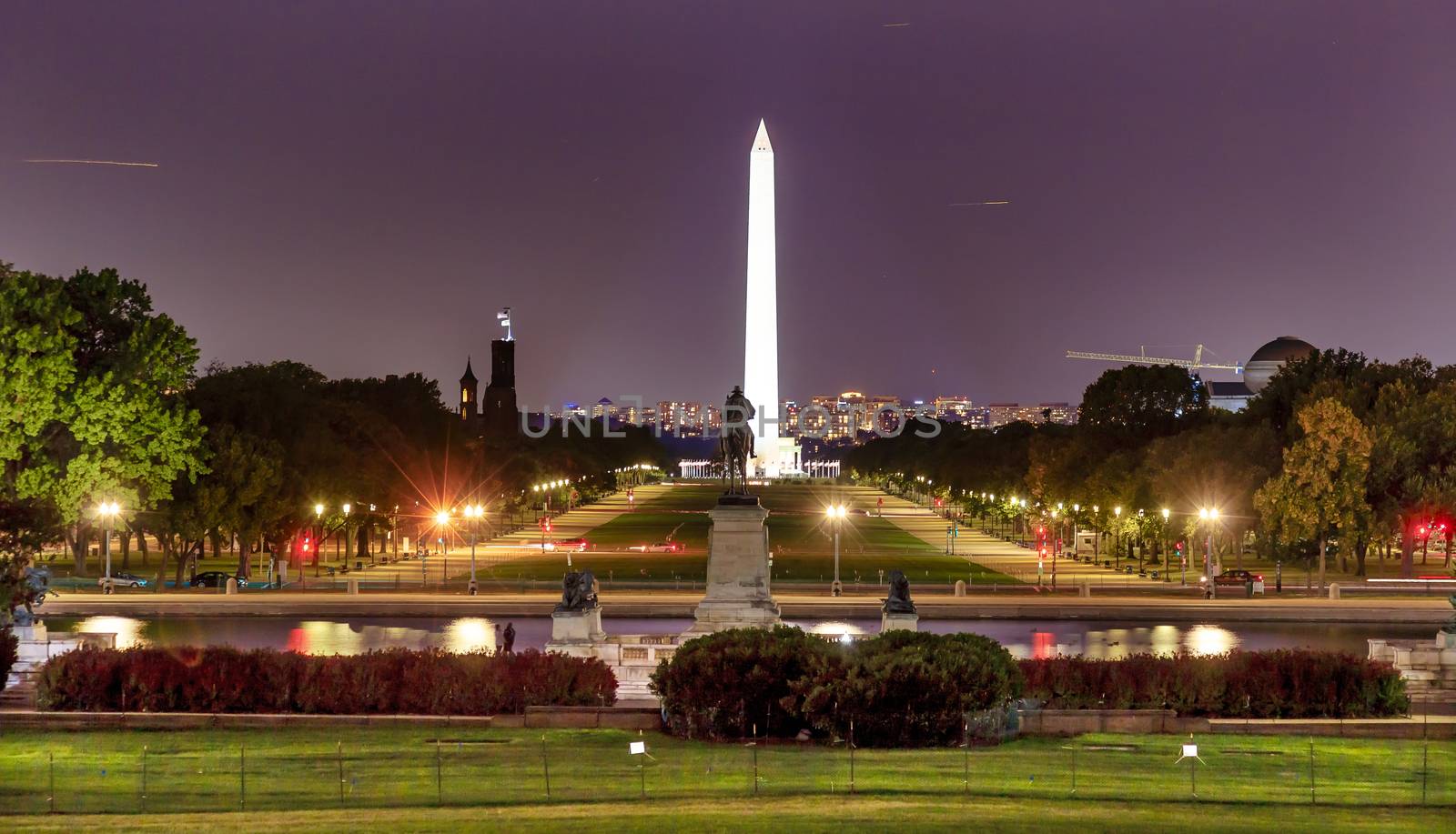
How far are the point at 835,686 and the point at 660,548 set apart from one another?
61190mm

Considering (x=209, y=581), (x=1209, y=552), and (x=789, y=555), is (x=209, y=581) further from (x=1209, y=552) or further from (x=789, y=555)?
(x=1209, y=552)

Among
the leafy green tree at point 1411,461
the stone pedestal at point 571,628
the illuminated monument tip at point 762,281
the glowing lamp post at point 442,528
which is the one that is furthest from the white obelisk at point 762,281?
the stone pedestal at point 571,628

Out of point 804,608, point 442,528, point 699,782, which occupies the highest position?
point 442,528

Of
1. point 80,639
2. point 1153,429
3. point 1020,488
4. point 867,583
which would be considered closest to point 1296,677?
point 80,639

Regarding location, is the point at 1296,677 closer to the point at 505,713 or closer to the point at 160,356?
the point at 505,713

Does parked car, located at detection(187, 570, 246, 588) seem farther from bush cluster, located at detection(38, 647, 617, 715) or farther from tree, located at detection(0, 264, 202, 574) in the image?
bush cluster, located at detection(38, 647, 617, 715)

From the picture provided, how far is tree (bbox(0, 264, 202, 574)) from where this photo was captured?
4688 cm

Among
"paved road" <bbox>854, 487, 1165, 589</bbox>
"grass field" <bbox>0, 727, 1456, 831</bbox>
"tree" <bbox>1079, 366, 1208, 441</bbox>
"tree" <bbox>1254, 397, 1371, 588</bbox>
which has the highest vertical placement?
"tree" <bbox>1079, 366, 1208, 441</bbox>

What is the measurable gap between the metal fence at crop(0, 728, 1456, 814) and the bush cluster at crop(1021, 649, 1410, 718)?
2524 mm

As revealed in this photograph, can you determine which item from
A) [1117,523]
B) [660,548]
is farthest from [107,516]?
[1117,523]

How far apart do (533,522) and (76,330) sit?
252 feet

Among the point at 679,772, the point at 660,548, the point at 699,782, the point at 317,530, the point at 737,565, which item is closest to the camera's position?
the point at 699,782

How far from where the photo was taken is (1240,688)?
90.2 ft

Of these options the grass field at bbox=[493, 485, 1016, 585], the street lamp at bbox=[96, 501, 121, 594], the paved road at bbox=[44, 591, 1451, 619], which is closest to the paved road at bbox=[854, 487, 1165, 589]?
the grass field at bbox=[493, 485, 1016, 585]
